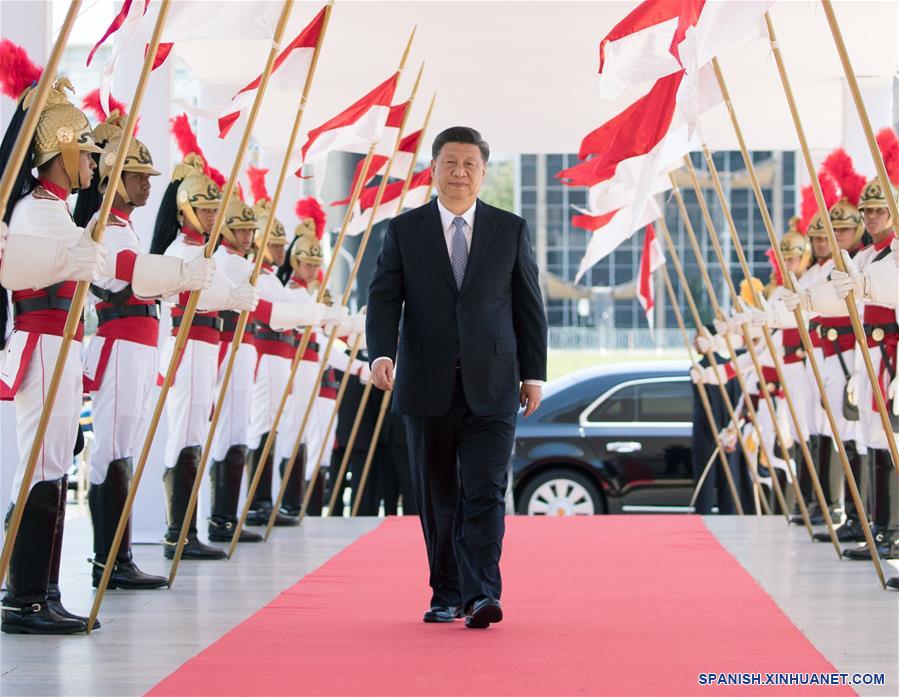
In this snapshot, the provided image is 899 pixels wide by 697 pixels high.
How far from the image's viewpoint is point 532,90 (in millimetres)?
12227

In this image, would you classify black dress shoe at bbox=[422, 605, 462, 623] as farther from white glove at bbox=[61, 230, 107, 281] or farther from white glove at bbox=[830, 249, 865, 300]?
white glove at bbox=[830, 249, 865, 300]

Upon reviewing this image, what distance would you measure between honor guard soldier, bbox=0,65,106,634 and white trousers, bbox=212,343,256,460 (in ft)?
9.55

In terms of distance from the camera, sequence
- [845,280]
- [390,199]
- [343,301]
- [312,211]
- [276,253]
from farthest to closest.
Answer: [312,211] → [390,199] → [276,253] → [343,301] → [845,280]

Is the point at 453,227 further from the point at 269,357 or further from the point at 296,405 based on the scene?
the point at 296,405

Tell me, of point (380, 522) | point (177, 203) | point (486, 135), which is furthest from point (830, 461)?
point (486, 135)

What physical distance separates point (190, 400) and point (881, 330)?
3312 millimetres

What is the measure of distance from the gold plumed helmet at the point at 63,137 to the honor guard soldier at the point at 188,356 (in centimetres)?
175

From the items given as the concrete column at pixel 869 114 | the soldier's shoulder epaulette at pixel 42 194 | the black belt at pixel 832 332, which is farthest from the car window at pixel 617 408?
the soldier's shoulder epaulette at pixel 42 194

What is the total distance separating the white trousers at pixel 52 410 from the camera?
4883 mm

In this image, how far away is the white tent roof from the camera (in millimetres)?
9719

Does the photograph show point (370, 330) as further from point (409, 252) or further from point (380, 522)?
point (380, 522)

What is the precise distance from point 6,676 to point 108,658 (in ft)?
1.18

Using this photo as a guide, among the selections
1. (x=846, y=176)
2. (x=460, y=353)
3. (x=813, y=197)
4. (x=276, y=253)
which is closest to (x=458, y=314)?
(x=460, y=353)

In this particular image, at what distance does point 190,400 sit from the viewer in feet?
23.2
